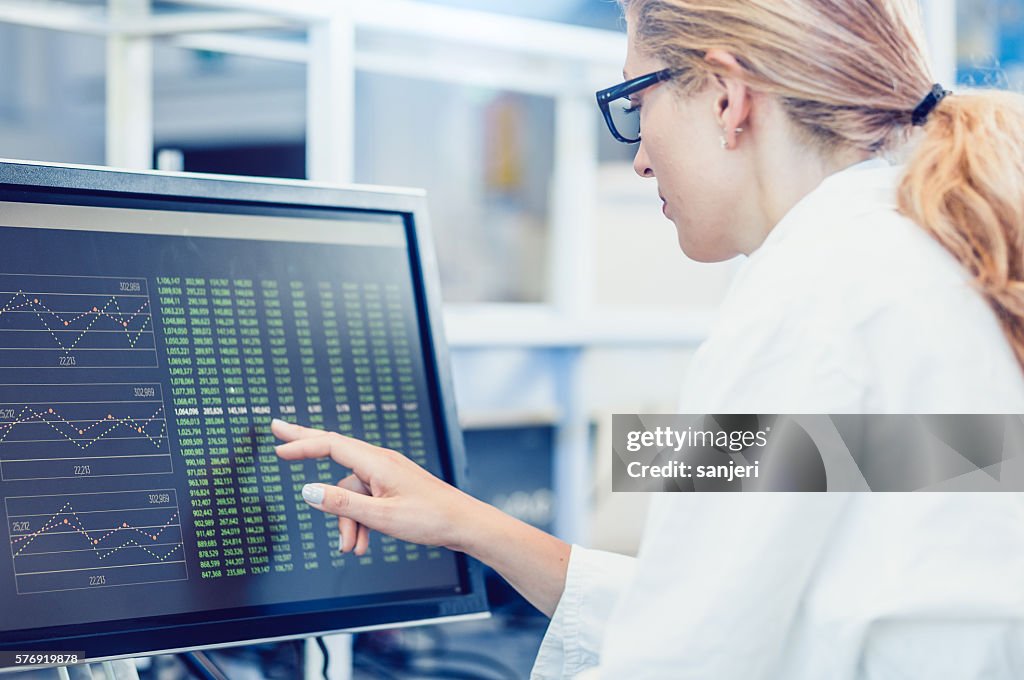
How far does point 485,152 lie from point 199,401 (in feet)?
10.6

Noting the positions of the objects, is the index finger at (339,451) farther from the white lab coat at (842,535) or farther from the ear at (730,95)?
the ear at (730,95)

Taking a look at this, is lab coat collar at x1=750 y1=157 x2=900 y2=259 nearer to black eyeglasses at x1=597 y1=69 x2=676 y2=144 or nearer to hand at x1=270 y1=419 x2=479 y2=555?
black eyeglasses at x1=597 y1=69 x2=676 y2=144

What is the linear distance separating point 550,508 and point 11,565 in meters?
1.57

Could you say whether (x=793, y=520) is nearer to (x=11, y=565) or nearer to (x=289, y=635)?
(x=289, y=635)

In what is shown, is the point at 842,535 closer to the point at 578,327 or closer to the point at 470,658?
the point at 470,658

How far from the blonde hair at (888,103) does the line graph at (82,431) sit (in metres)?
0.51

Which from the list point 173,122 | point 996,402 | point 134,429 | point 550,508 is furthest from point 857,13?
point 173,122

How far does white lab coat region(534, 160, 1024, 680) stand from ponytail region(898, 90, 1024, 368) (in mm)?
19

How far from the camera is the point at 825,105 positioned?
762 mm

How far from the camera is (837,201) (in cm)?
74

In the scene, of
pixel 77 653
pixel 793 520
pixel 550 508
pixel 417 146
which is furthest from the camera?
pixel 417 146

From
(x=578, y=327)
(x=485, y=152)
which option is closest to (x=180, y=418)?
(x=578, y=327)

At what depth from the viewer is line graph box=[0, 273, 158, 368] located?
30.3 inches

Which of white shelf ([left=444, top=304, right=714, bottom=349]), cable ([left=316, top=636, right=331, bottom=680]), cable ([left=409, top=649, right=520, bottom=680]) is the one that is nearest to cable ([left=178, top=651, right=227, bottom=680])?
cable ([left=316, top=636, right=331, bottom=680])
